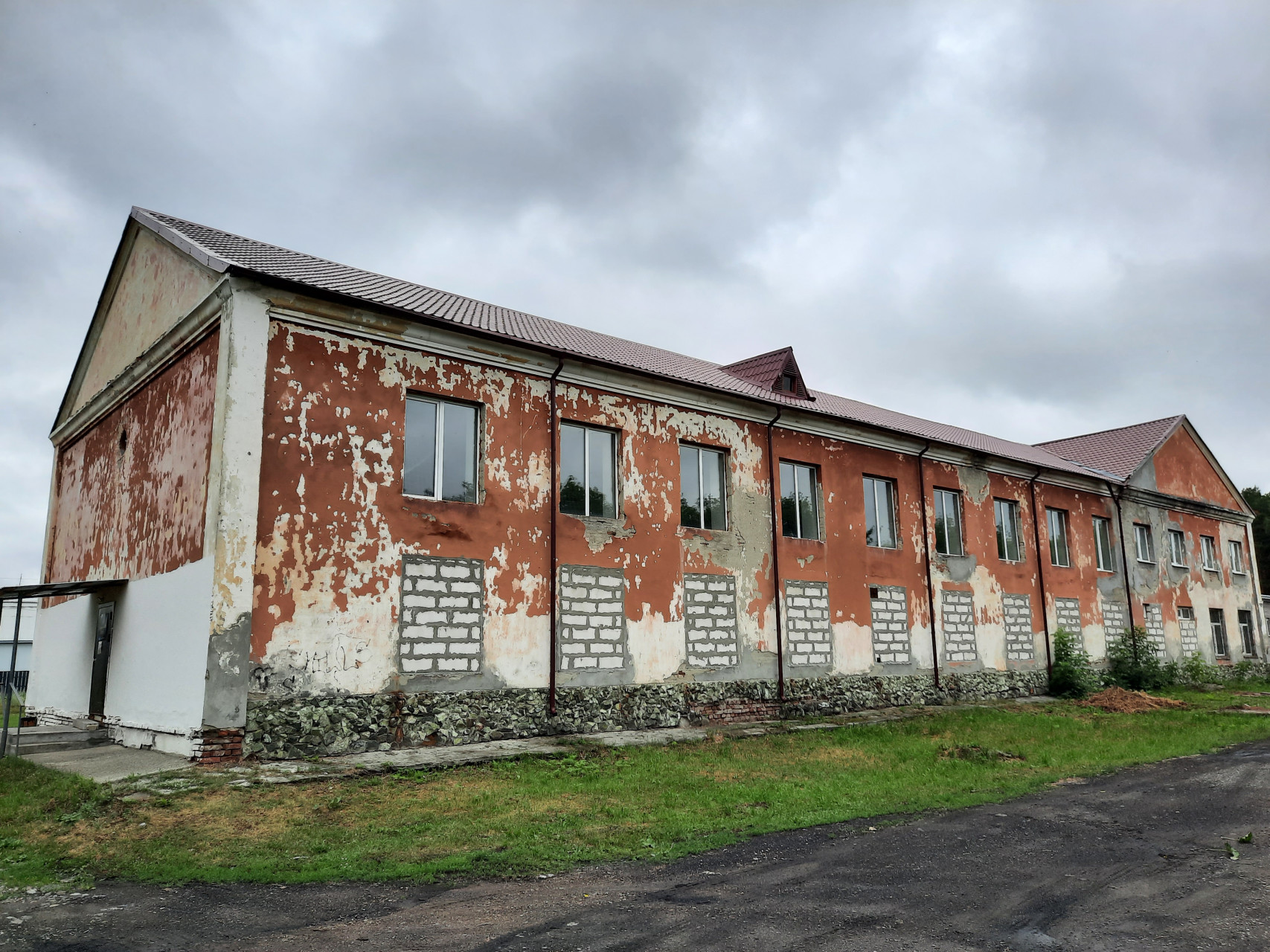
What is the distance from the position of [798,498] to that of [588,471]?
5.18m

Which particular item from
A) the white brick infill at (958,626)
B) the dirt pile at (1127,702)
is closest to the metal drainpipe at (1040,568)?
the dirt pile at (1127,702)

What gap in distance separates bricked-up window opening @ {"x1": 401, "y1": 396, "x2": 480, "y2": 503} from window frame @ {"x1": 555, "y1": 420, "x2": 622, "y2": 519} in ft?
4.85

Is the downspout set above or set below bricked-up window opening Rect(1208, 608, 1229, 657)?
above

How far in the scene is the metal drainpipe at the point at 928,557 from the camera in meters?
19.7

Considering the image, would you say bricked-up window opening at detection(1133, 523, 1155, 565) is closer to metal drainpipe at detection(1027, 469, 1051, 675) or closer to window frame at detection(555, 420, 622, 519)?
metal drainpipe at detection(1027, 469, 1051, 675)

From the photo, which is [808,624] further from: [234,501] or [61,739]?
[61,739]

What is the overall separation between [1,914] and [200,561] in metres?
5.74

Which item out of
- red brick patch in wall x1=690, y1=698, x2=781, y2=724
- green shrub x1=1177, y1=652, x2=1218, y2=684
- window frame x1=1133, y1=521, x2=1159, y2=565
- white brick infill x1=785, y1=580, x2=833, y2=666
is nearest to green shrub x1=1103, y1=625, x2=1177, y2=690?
green shrub x1=1177, y1=652, x2=1218, y2=684

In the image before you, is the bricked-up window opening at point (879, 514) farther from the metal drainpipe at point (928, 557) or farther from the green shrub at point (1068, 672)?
the green shrub at point (1068, 672)

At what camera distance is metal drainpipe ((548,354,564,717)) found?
1345 cm

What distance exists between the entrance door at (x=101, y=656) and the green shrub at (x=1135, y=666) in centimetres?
2280

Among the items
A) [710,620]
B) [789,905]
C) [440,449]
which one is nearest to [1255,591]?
[710,620]

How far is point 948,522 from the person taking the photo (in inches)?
829

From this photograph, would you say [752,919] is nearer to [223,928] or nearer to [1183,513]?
[223,928]
